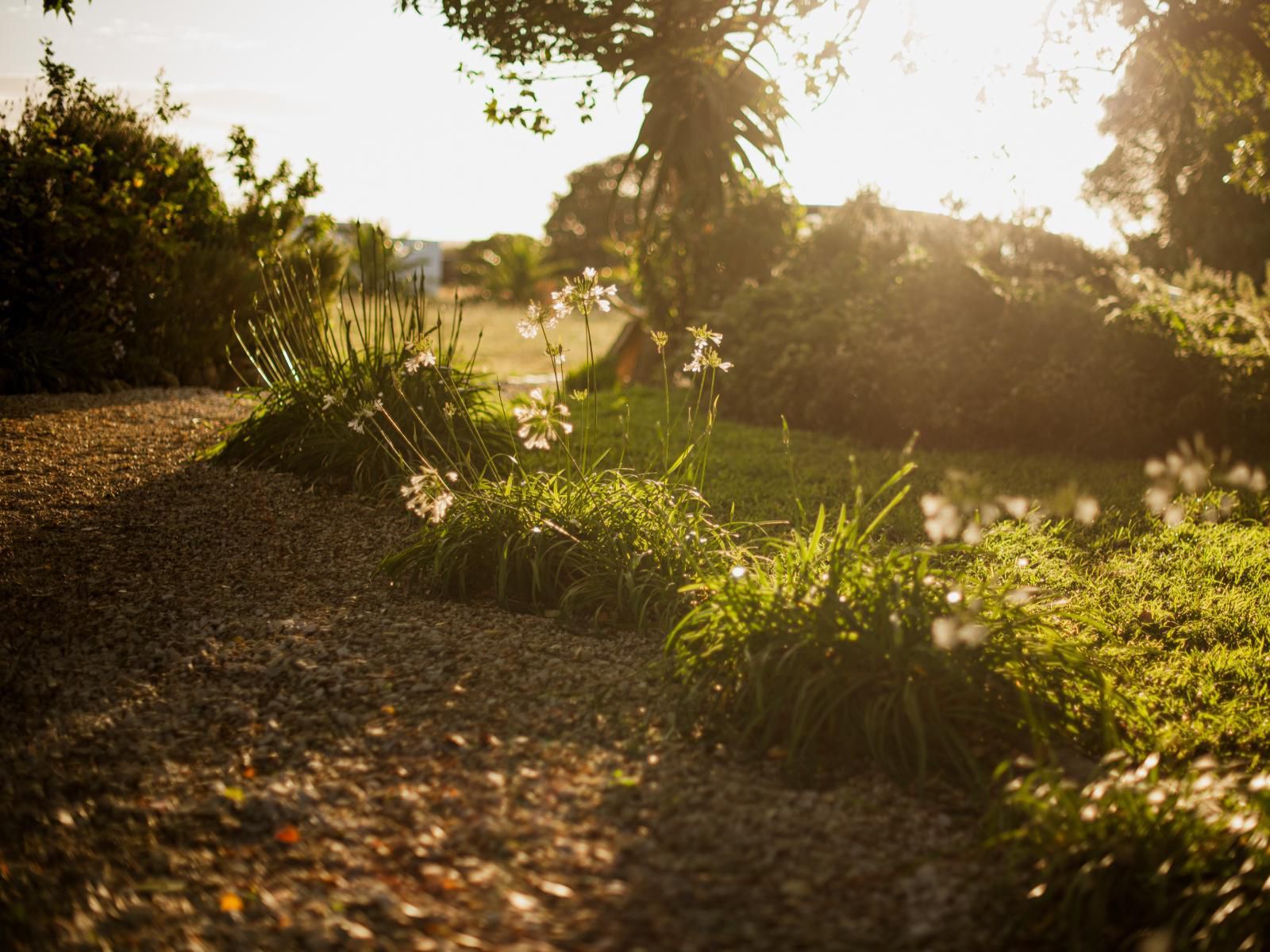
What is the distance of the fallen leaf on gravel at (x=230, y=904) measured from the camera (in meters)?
2.04

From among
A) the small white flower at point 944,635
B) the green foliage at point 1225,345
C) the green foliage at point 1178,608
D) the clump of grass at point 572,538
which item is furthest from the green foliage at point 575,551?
the green foliage at point 1225,345

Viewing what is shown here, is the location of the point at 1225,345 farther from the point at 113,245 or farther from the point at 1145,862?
the point at 113,245

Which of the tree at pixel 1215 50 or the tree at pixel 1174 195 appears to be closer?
the tree at pixel 1215 50

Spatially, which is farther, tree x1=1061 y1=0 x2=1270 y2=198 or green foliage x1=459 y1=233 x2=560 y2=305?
green foliage x1=459 y1=233 x2=560 y2=305

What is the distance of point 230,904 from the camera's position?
6.75 ft

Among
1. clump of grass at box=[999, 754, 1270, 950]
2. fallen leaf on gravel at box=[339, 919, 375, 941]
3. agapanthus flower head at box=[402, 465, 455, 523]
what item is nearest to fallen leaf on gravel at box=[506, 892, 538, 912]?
fallen leaf on gravel at box=[339, 919, 375, 941]

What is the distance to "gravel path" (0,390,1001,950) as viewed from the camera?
79.8 inches

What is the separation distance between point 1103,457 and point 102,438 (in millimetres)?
7013

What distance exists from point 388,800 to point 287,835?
0.82ft

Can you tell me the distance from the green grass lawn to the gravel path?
0.95 meters

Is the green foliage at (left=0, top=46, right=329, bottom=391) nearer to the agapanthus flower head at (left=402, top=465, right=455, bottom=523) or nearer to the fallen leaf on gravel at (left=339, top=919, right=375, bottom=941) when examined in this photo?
the agapanthus flower head at (left=402, top=465, right=455, bottom=523)

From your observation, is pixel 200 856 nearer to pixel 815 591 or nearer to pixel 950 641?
pixel 815 591

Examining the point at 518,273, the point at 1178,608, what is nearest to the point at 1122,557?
the point at 1178,608

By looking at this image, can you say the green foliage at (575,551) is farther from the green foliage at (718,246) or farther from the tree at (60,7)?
the green foliage at (718,246)
